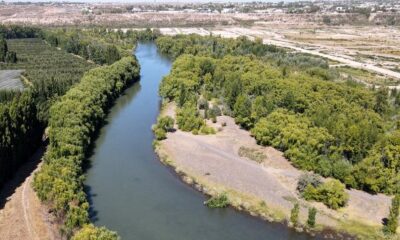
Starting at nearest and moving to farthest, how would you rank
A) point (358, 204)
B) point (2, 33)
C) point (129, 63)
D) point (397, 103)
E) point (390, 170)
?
point (358, 204), point (390, 170), point (397, 103), point (129, 63), point (2, 33)

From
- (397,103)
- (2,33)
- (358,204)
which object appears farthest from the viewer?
(2,33)

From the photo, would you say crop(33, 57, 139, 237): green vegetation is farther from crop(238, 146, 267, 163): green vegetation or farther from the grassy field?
crop(238, 146, 267, 163): green vegetation

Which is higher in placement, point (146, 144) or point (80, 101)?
point (80, 101)

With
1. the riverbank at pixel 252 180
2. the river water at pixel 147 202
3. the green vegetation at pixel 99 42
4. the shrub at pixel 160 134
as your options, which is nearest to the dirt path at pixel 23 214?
the river water at pixel 147 202

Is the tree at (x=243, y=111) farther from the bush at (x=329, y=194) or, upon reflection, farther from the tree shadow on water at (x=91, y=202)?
the tree shadow on water at (x=91, y=202)

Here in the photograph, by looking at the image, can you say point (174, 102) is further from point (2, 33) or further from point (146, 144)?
point (2, 33)

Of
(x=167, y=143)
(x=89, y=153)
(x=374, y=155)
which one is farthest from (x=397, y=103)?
(x=89, y=153)

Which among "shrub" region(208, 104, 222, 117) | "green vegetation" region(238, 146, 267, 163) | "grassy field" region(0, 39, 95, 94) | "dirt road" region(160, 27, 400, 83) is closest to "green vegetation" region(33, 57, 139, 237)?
"grassy field" region(0, 39, 95, 94)
